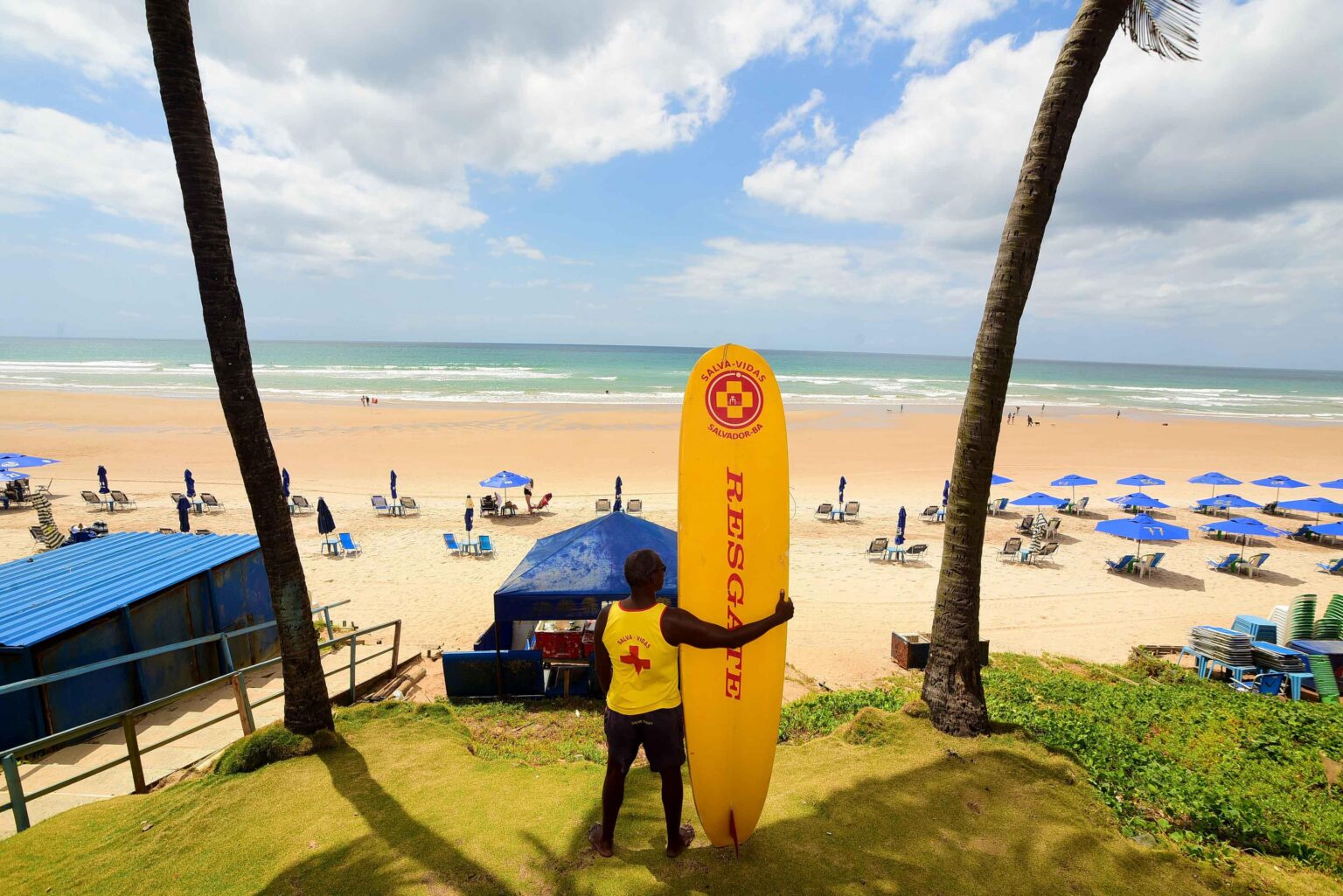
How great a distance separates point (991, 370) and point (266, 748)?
22.0ft

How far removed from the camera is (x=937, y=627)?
542cm

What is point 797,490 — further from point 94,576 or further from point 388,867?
point 388,867

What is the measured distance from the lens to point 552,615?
721 cm

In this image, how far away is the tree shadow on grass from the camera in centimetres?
344

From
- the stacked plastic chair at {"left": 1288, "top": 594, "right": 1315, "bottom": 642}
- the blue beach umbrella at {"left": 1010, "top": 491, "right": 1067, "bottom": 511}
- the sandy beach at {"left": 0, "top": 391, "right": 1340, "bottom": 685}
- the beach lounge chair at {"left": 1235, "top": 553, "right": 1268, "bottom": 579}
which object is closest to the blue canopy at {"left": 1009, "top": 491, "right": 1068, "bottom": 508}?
the blue beach umbrella at {"left": 1010, "top": 491, "right": 1067, "bottom": 511}

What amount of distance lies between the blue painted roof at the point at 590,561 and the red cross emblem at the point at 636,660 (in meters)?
3.91

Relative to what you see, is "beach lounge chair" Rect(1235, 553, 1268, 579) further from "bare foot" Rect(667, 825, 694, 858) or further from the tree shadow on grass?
the tree shadow on grass

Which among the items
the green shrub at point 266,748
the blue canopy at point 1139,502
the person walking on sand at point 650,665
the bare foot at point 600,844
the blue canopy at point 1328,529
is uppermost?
the person walking on sand at point 650,665

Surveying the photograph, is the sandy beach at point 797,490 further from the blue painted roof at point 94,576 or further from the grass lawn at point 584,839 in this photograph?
the grass lawn at point 584,839

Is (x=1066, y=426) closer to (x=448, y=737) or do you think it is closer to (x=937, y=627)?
(x=937, y=627)

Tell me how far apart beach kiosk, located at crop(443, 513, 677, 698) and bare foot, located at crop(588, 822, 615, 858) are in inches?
136

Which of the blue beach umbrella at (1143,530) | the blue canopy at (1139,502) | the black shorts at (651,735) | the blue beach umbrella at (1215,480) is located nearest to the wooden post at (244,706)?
the black shorts at (651,735)

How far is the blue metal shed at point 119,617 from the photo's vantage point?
583 centimetres

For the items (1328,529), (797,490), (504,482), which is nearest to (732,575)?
(504,482)
